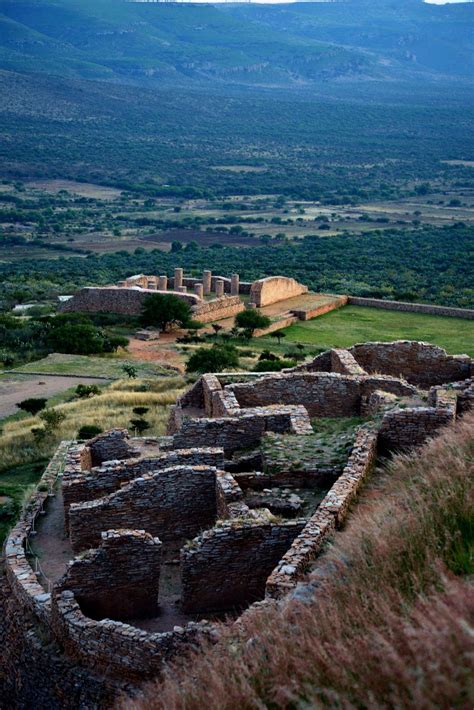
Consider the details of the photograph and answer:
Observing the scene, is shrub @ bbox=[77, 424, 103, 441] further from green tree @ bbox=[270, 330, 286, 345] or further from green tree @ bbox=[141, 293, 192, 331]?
green tree @ bbox=[141, 293, 192, 331]

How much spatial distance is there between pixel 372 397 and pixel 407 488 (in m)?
5.39

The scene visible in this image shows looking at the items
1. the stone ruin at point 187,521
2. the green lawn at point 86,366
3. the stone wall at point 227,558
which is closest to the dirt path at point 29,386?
the green lawn at point 86,366

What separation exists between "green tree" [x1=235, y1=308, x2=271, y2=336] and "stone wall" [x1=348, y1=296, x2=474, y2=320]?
6.57 metres

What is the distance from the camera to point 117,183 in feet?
440

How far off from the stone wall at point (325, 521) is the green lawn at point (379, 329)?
24530 millimetres

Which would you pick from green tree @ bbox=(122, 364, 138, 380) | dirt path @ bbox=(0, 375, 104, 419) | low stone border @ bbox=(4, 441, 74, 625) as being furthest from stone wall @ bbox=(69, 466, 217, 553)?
green tree @ bbox=(122, 364, 138, 380)

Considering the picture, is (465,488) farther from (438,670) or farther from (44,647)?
(44,647)

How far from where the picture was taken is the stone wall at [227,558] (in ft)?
38.5

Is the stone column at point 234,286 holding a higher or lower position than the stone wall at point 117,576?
lower

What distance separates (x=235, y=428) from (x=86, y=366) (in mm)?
19402

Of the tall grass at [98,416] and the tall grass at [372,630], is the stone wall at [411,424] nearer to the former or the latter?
the tall grass at [372,630]

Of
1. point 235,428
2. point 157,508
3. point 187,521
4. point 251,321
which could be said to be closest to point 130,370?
point 251,321

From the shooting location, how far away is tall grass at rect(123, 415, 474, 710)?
6246 millimetres

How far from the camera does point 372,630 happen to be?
6973mm
